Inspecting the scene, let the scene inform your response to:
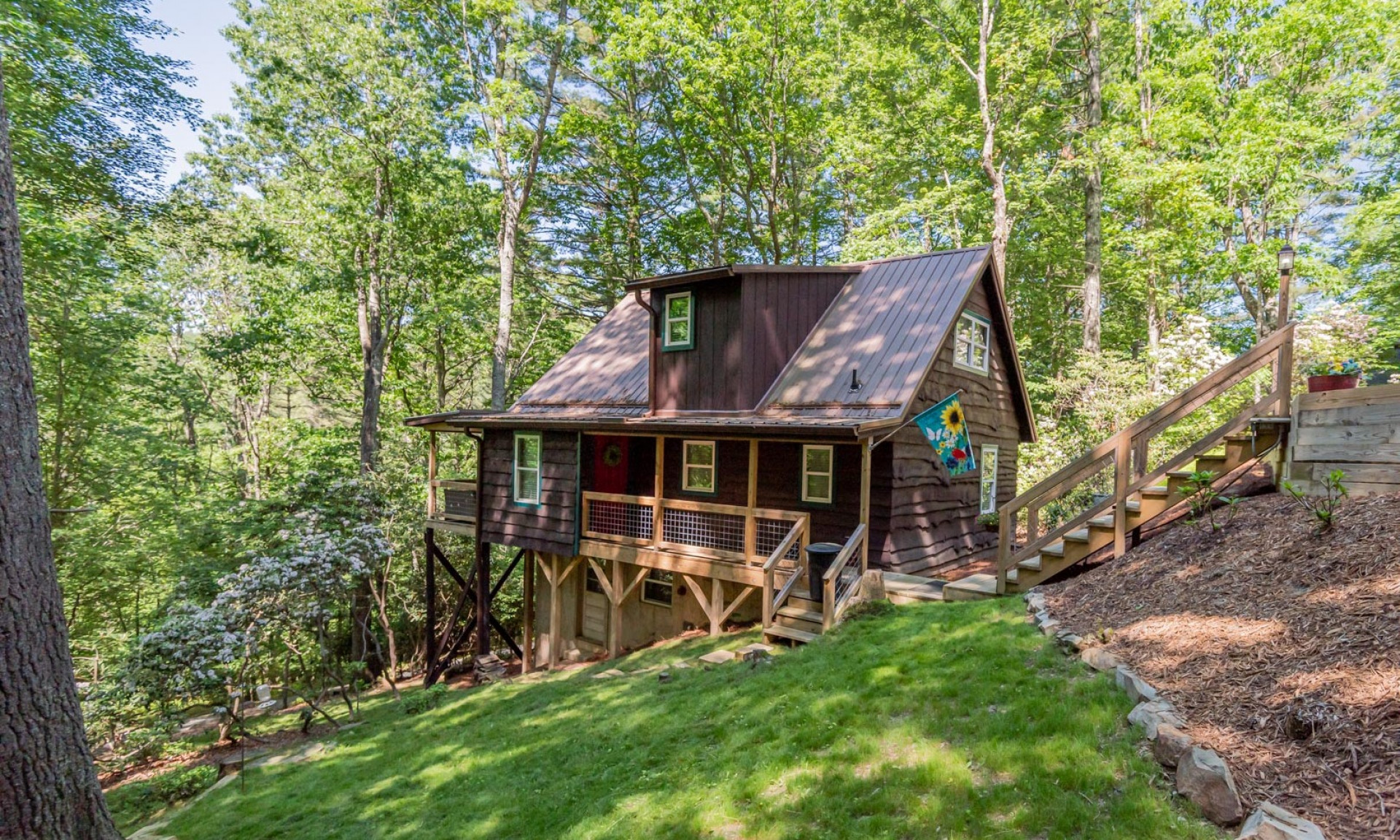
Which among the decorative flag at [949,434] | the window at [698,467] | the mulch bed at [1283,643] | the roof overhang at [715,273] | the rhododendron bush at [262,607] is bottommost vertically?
the rhododendron bush at [262,607]

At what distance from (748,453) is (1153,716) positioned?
26.8ft

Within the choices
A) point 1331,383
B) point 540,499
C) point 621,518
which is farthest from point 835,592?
point 540,499

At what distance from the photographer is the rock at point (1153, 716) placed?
11.9 feet

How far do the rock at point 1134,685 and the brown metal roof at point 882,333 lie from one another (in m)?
5.52

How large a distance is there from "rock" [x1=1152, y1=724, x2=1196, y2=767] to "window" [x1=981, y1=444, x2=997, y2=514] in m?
9.87

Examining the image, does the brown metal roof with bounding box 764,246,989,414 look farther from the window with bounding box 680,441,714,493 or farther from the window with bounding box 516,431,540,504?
the window with bounding box 516,431,540,504

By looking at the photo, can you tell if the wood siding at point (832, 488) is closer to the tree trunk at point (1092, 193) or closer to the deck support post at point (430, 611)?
the deck support post at point (430, 611)

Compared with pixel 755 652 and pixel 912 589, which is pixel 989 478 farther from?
pixel 755 652

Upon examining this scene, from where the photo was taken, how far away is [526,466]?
1341cm

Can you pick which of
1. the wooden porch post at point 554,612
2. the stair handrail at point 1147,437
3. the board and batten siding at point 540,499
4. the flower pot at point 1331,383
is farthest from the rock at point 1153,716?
the wooden porch post at point 554,612

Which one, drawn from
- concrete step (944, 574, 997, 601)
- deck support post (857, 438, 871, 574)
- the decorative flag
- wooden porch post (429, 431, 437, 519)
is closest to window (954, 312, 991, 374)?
the decorative flag

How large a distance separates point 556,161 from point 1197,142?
63.4 feet

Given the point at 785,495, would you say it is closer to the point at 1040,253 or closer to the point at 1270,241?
the point at 1270,241

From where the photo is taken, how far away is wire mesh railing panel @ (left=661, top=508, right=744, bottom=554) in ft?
34.0
